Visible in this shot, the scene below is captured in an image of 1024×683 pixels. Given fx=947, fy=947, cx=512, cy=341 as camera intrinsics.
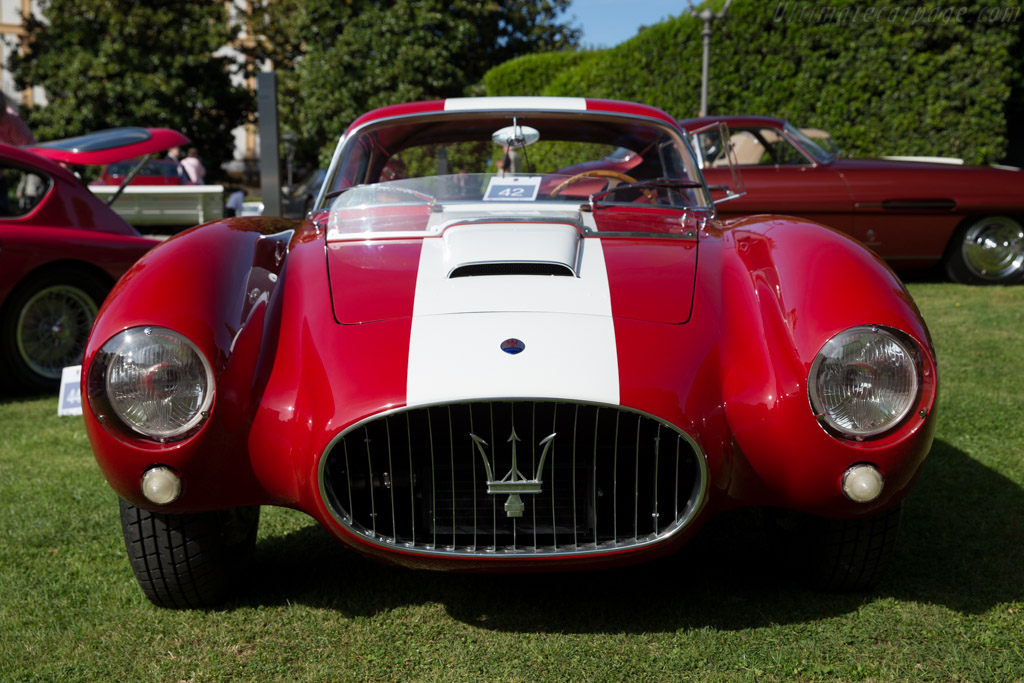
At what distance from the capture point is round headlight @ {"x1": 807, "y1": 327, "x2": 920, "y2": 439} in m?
2.14

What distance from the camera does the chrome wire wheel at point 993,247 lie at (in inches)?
314

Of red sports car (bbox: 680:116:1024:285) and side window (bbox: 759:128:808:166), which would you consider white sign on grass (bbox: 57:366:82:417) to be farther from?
side window (bbox: 759:128:808:166)

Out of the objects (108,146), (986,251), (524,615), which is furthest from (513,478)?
(986,251)

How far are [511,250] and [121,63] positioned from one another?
82.1 ft

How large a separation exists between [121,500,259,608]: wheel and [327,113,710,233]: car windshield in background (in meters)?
1.15

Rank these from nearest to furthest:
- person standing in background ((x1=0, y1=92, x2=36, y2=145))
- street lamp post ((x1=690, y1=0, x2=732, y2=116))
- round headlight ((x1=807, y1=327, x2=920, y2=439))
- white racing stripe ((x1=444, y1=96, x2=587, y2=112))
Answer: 1. round headlight ((x1=807, y1=327, x2=920, y2=439))
2. white racing stripe ((x1=444, y1=96, x2=587, y2=112))
3. person standing in background ((x1=0, y1=92, x2=36, y2=145))
4. street lamp post ((x1=690, y1=0, x2=732, y2=116))

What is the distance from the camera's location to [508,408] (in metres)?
2.13

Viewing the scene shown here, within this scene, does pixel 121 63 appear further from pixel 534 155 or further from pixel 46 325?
pixel 534 155

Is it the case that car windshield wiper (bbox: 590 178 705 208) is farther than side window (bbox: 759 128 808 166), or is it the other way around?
side window (bbox: 759 128 808 166)

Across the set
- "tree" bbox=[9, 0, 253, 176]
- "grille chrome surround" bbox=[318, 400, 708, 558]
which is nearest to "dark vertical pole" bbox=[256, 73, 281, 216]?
"grille chrome surround" bbox=[318, 400, 708, 558]

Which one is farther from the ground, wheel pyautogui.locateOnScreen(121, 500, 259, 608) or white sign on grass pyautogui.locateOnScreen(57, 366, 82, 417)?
wheel pyautogui.locateOnScreen(121, 500, 259, 608)

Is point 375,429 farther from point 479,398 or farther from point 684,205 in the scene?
point 684,205

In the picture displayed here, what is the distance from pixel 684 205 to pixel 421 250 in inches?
45.2

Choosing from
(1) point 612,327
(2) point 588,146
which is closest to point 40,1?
(2) point 588,146
